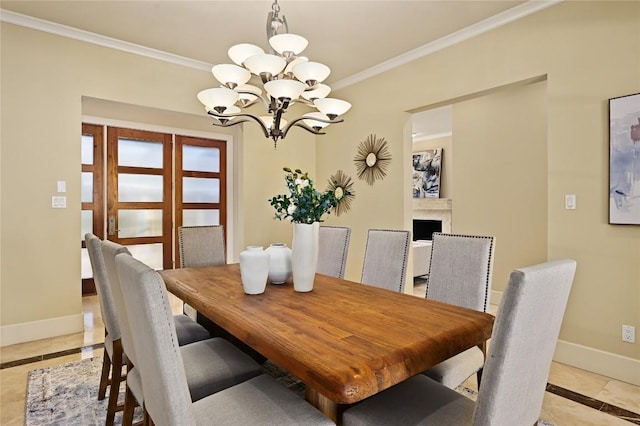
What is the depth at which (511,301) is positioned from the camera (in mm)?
913

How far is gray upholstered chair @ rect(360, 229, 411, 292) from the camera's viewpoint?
2.36 m

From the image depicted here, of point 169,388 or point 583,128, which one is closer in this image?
point 169,388

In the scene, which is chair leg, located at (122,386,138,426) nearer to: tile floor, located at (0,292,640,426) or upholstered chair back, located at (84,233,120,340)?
upholstered chair back, located at (84,233,120,340)

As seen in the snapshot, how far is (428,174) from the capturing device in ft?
24.2

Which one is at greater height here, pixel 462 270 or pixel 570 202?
pixel 570 202

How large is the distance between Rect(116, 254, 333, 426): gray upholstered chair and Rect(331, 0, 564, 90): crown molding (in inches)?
128

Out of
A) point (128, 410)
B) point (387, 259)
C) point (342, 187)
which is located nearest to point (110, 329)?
point (128, 410)

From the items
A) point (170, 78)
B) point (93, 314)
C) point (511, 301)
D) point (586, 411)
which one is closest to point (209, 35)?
point (170, 78)

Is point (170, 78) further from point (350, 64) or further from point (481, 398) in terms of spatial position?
point (481, 398)

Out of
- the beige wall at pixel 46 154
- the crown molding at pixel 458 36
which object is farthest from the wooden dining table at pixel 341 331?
the crown molding at pixel 458 36

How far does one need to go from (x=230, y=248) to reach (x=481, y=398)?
517cm

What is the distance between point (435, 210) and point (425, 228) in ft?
1.49

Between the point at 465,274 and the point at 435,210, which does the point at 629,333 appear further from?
the point at 435,210

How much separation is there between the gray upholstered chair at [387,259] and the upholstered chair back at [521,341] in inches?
49.5
